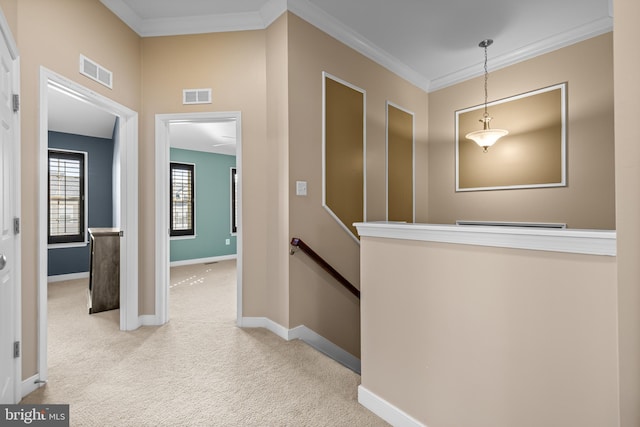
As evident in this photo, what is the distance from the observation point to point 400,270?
5.31 feet

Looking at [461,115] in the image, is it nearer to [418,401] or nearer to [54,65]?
[418,401]

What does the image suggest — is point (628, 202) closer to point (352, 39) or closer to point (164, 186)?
point (352, 39)

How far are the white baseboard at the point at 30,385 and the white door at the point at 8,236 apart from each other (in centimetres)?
9

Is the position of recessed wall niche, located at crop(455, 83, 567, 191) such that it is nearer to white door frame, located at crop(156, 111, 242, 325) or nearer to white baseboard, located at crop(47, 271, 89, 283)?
white door frame, located at crop(156, 111, 242, 325)

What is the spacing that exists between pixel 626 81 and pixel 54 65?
3.07 metres

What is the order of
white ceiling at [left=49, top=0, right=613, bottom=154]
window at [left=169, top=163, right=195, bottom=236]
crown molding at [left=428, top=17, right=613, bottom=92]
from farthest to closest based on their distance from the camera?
1. window at [left=169, top=163, right=195, bottom=236]
2. crown molding at [left=428, top=17, right=613, bottom=92]
3. white ceiling at [left=49, top=0, right=613, bottom=154]

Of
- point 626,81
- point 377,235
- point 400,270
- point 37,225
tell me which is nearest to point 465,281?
point 400,270

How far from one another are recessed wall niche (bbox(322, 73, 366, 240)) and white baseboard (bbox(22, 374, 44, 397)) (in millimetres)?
2418

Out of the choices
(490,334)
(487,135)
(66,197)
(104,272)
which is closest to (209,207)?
(66,197)

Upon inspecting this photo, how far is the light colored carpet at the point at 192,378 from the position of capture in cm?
168

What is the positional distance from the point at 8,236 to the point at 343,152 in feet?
8.59

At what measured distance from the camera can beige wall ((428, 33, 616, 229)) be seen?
300cm
